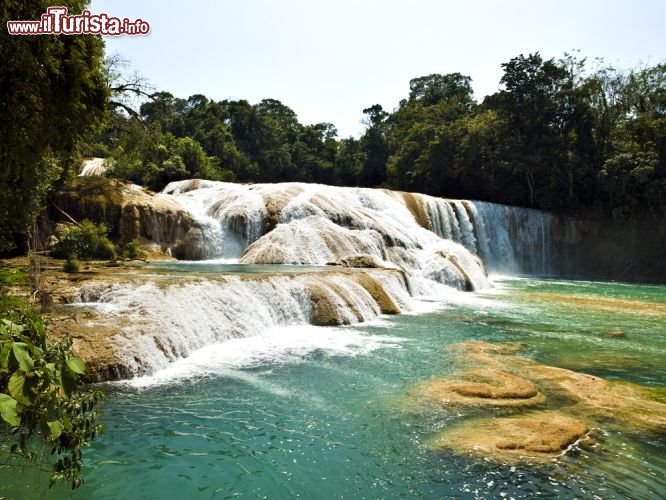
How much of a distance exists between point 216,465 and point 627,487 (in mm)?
3969

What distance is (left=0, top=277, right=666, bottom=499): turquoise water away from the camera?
4.49 metres

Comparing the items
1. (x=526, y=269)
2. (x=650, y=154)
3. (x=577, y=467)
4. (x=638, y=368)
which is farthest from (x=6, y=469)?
(x=650, y=154)

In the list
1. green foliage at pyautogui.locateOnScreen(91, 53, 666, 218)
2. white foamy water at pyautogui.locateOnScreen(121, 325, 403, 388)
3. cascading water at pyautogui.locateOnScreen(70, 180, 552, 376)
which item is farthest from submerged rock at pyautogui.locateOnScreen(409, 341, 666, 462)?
green foliage at pyautogui.locateOnScreen(91, 53, 666, 218)

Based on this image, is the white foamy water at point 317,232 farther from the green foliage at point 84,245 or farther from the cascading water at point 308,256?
the green foliage at point 84,245

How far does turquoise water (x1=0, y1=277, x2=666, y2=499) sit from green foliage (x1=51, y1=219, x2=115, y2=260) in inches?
342

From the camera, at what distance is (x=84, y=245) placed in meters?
15.6

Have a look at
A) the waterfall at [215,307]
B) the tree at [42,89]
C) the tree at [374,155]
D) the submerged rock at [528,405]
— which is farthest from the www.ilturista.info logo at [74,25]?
the tree at [374,155]

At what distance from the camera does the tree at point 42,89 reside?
5621mm

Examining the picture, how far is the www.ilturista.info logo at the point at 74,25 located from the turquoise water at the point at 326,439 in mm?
4674

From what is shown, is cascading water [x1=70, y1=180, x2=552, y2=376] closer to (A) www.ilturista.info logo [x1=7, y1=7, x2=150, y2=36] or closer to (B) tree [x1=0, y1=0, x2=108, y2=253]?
(B) tree [x1=0, y1=0, x2=108, y2=253]

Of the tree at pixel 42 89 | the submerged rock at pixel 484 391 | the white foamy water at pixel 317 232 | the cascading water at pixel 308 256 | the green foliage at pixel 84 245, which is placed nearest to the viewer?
the tree at pixel 42 89

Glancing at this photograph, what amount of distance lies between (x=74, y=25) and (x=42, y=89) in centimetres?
100

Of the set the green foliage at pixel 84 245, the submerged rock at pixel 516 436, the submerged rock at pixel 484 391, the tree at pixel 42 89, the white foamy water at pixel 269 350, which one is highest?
the tree at pixel 42 89

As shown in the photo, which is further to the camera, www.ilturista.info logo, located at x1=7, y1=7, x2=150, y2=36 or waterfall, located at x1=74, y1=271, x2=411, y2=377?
waterfall, located at x1=74, y1=271, x2=411, y2=377
